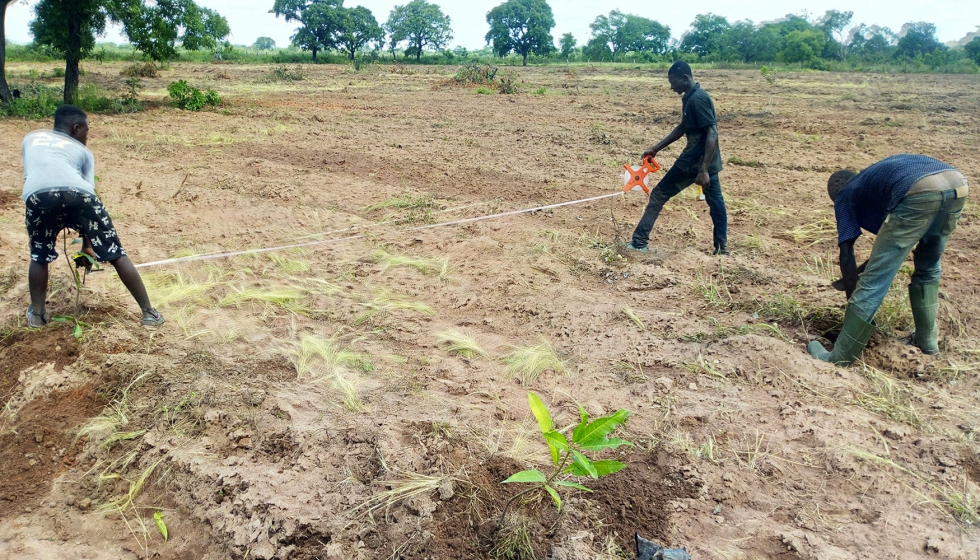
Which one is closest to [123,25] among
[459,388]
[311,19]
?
[459,388]

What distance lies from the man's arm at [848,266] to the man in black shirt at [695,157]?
1.75m

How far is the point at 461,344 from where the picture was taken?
14.5 feet

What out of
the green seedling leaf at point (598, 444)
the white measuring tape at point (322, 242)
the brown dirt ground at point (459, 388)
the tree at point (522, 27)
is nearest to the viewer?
the green seedling leaf at point (598, 444)

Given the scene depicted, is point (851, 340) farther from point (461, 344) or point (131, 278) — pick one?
point (131, 278)

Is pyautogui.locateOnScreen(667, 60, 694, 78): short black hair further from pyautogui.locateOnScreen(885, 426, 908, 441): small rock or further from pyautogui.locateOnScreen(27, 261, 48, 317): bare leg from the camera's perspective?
pyautogui.locateOnScreen(27, 261, 48, 317): bare leg

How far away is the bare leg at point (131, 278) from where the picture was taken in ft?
13.9

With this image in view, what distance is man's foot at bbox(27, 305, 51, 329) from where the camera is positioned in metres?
4.23

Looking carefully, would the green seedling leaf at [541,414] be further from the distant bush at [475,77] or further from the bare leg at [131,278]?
the distant bush at [475,77]

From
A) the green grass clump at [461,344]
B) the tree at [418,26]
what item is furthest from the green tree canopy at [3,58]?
the tree at [418,26]

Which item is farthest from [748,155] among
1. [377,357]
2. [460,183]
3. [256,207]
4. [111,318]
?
[111,318]

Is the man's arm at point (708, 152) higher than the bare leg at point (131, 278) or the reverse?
higher

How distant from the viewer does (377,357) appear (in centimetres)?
424

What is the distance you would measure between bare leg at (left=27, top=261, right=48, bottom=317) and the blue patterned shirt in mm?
5312

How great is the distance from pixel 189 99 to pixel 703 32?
6635 cm
